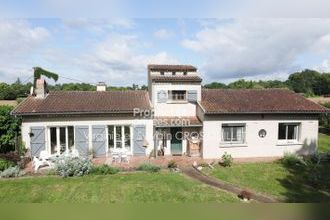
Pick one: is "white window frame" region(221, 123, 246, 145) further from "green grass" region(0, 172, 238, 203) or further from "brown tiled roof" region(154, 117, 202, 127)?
"green grass" region(0, 172, 238, 203)

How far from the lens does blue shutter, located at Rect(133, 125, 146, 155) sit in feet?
65.4

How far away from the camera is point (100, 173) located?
15812mm

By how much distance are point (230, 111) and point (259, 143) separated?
3.08m

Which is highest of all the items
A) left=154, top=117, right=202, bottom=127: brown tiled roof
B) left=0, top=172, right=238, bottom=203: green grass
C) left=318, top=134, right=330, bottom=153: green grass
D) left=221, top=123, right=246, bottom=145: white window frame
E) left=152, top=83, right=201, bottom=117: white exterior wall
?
left=152, top=83, right=201, bottom=117: white exterior wall

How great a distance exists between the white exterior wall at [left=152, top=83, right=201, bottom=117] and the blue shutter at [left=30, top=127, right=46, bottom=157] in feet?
24.8

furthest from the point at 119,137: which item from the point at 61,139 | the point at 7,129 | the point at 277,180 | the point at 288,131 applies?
the point at 288,131

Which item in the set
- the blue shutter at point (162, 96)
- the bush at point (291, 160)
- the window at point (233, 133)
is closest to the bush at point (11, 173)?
the blue shutter at point (162, 96)

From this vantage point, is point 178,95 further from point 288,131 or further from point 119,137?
point 288,131

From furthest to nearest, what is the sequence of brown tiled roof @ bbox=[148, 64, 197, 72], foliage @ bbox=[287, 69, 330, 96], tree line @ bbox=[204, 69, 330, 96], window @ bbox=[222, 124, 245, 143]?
foliage @ bbox=[287, 69, 330, 96] → tree line @ bbox=[204, 69, 330, 96] → brown tiled roof @ bbox=[148, 64, 197, 72] → window @ bbox=[222, 124, 245, 143]

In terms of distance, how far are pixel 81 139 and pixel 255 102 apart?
12164mm

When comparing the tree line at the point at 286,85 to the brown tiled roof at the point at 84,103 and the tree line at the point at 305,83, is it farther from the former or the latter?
the brown tiled roof at the point at 84,103

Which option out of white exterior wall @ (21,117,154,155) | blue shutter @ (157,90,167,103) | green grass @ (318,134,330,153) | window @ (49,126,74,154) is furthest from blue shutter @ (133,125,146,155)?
green grass @ (318,134,330,153)

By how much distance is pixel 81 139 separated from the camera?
19.5 metres

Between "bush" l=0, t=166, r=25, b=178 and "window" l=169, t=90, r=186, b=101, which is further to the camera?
"window" l=169, t=90, r=186, b=101
